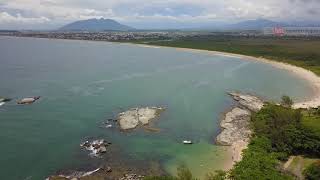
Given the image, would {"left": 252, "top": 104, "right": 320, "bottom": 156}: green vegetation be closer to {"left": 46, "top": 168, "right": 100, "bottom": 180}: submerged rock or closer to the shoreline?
the shoreline

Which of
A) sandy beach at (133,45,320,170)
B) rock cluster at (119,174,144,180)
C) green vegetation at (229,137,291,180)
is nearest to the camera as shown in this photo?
green vegetation at (229,137,291,180)

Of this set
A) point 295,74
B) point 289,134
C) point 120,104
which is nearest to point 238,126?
point 289,134

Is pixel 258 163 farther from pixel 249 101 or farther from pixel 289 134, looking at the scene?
pixel 249 101

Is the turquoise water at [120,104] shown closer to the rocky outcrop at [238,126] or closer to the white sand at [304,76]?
the rocky outcrop at [238,126]

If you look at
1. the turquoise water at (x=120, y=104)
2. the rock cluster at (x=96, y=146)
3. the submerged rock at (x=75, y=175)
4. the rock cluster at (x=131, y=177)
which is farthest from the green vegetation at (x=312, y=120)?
the submerged rock at (x=75, y=175)

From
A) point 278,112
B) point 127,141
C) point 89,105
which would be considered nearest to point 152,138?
point 127,141

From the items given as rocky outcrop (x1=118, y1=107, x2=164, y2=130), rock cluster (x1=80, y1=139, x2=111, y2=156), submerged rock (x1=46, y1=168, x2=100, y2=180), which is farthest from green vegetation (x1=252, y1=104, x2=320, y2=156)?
submerged rock (x1=46, y1=168, x2=100, y2=180)
